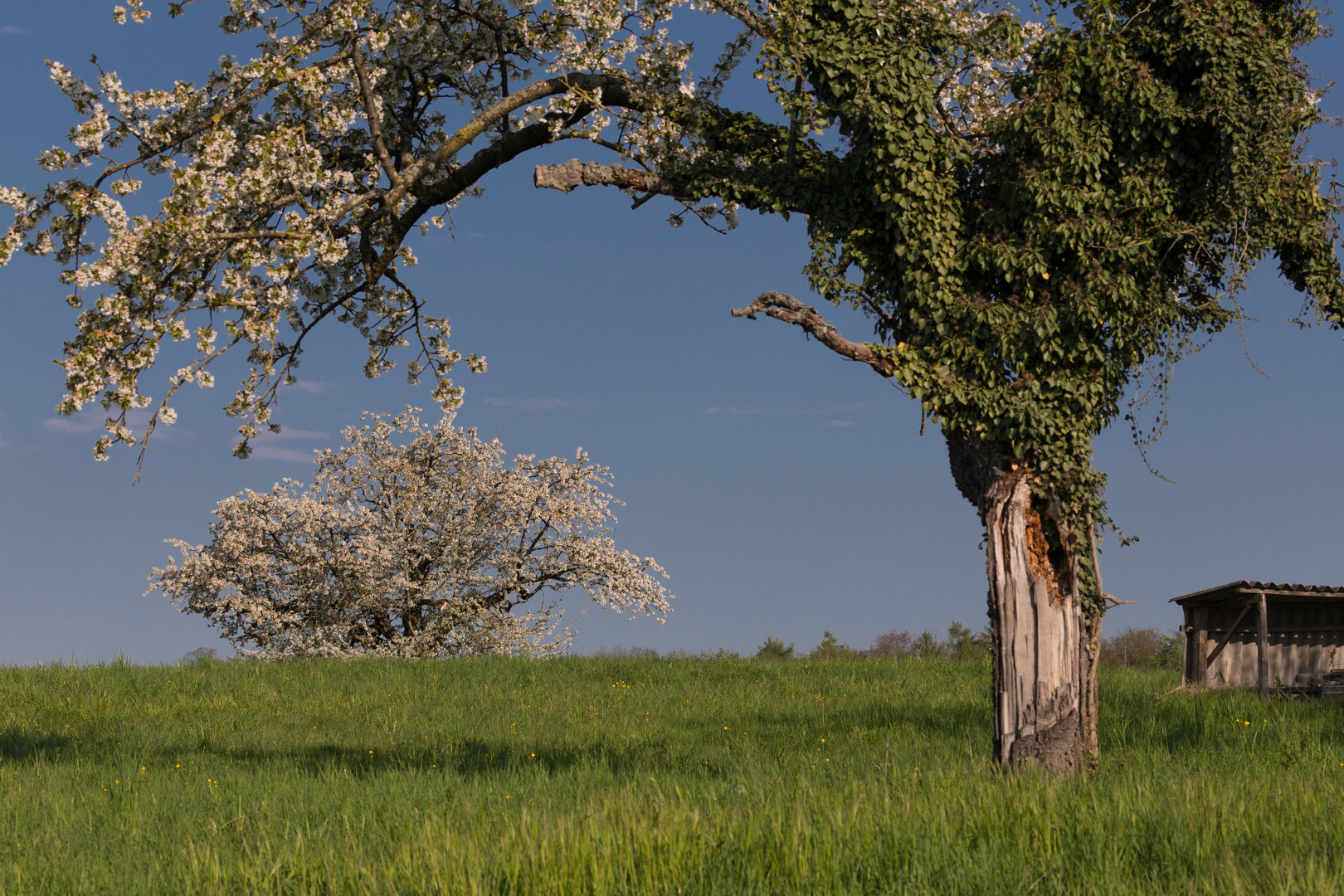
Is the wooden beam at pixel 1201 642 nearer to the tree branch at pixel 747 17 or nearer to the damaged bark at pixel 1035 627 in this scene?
the damaged bark at pixel 1035 627

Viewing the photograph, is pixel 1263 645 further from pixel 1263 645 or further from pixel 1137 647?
pixel 1137 647

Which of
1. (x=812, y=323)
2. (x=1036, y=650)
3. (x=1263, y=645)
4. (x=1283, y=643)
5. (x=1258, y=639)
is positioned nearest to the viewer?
(x=1036, y=650)

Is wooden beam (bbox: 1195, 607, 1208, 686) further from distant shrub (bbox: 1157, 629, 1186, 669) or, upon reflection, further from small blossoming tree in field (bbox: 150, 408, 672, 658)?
distant shrub (bbox: 1157, 629, 1186, 669)

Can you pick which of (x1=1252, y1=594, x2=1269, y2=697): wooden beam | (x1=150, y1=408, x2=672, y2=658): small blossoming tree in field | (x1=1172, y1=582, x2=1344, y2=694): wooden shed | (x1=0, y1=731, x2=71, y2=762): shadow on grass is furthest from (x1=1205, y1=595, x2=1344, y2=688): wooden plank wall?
(x1=0, y1=731, x2=71, y2=762): shadow on grass

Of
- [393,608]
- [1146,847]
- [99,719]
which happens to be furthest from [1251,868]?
[393,608]

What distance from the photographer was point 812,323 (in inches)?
395

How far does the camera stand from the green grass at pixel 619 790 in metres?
5.58

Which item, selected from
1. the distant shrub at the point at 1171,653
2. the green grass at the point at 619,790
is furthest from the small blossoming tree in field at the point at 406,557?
the distant shrub at the point at 1171,653

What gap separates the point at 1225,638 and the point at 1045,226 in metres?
19.9

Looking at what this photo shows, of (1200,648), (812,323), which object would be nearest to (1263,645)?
(1200,648)

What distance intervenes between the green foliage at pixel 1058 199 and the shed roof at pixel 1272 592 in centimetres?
1490

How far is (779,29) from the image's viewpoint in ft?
33.4

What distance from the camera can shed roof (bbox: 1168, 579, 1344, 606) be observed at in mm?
23031

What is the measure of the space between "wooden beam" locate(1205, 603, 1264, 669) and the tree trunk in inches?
691
